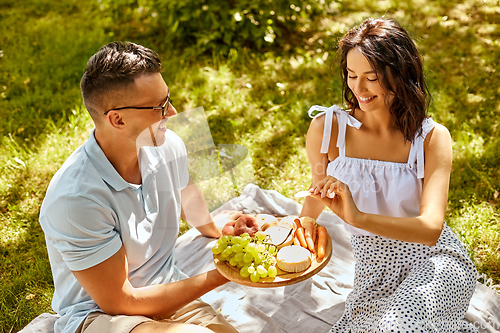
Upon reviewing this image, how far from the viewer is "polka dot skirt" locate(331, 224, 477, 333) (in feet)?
6.43

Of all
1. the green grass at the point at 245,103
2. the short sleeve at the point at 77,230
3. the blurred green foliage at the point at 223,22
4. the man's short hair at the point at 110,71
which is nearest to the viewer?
the short sleeve at the point at 77,230

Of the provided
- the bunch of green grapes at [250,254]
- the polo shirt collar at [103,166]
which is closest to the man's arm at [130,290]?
the bunch of green grapes at [250,254]

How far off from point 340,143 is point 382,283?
0.84 m

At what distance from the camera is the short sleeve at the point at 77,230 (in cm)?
181

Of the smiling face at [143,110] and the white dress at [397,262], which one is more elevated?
the smiling face at [143,110]

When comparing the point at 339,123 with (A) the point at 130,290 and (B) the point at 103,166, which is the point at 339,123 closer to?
(B) the point at 103,166

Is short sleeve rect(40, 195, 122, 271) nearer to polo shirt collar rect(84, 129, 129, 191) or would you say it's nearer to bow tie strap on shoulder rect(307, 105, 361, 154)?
polo shirt collar rect(84, 129, 129, 191)

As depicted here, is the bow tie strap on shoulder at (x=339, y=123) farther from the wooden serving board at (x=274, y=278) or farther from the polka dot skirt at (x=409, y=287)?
the wooden serving board at (x=274, y=278)

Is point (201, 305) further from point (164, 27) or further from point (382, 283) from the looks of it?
point (164, 27)

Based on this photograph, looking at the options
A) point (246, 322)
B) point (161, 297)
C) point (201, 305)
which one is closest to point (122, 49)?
point (161, 297)

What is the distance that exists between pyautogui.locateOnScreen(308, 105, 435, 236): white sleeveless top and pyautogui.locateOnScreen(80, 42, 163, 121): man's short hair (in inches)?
45.5

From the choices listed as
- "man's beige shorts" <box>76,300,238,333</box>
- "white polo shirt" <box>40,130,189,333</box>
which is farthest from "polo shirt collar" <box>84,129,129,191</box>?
"man's beige shorts" <box>76,300,238,333</box>

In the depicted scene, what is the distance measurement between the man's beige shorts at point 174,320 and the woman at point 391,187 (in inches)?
28.4

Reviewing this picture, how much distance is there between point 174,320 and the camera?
214cm
